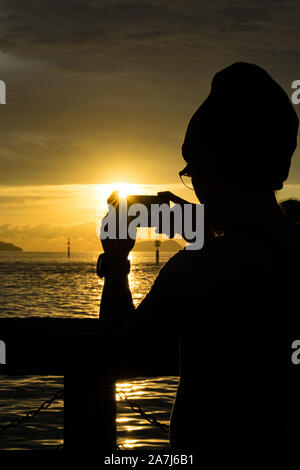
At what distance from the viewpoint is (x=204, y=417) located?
1.48 m

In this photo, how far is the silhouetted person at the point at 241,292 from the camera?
144cm

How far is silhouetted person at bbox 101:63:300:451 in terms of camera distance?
144 centimetres

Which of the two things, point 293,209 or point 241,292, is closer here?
A: point 241,292

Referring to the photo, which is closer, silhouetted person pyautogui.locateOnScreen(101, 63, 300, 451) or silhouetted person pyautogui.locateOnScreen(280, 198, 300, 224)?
silhouetted person pyautogui.locateOnScreen(101, 63, 300, 451)

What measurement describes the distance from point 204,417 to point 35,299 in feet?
175

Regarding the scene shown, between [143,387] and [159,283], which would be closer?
[159,283]

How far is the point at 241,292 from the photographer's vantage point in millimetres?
1438

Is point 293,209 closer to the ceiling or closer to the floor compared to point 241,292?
closer to the ceiling

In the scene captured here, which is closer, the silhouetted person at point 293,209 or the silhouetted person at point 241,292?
the silhouetted person at point 241,292
